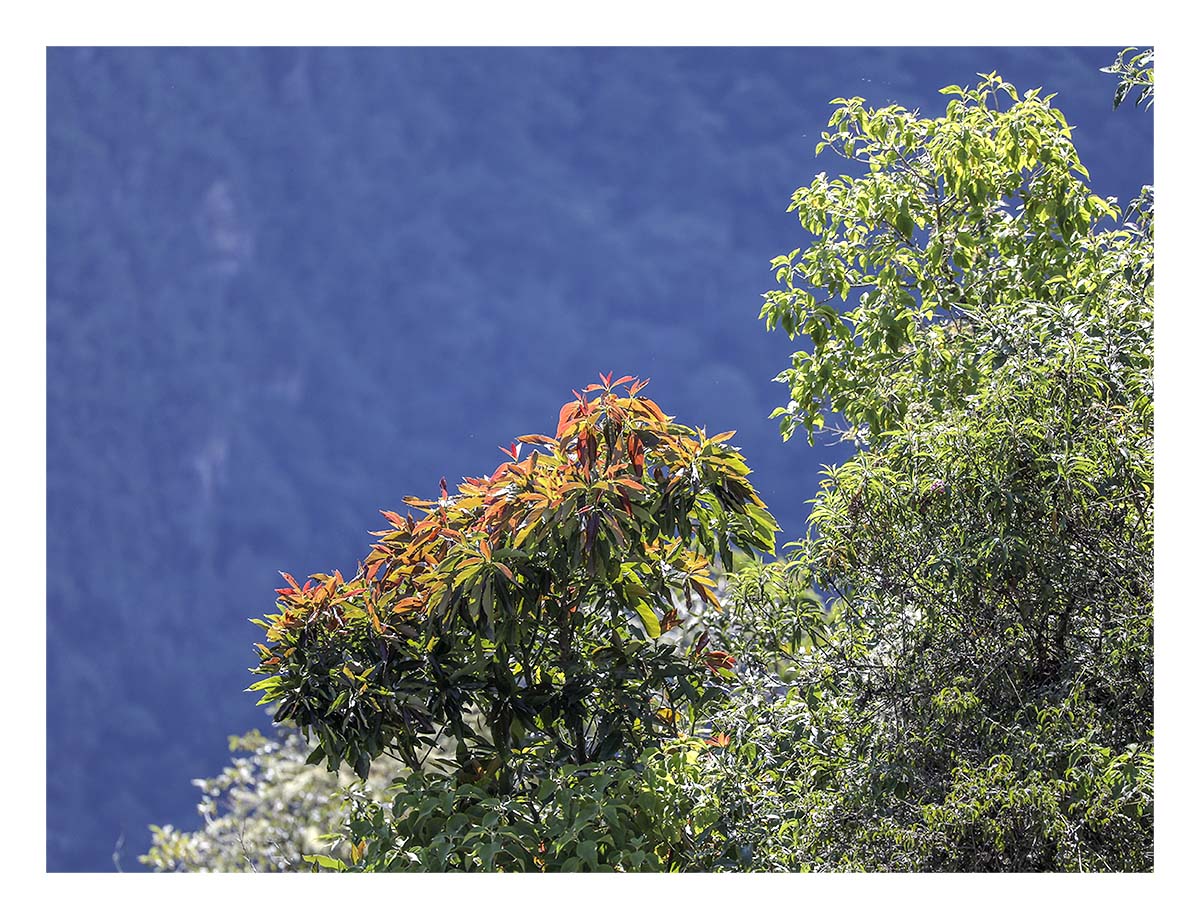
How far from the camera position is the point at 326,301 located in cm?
932

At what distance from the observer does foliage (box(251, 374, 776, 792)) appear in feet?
9.42

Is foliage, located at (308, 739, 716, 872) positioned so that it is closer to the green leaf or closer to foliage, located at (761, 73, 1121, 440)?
the green leaf

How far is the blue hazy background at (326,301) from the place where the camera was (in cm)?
895

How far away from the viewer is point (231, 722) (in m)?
9.13

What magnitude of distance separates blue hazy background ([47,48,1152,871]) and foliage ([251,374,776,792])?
560 centimetres

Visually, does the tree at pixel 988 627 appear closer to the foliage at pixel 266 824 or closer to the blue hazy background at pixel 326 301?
the foliage at pixel 266 824

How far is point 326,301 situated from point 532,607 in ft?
22.1

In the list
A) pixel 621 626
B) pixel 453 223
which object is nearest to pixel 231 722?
pixel 453 223

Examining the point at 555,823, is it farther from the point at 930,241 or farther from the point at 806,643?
the point at 930,241

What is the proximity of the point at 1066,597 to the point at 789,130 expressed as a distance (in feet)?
22.4

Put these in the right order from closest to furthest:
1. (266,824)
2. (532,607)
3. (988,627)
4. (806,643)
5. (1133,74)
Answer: (988,627) < (532,607) < (1133,74) < (806,643) < (266,824)

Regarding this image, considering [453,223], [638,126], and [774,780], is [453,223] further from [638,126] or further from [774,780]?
[774,780]

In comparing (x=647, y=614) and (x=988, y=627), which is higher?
(x=647, y=614)

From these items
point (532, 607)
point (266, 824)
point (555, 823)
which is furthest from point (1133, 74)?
point (266, 824)
